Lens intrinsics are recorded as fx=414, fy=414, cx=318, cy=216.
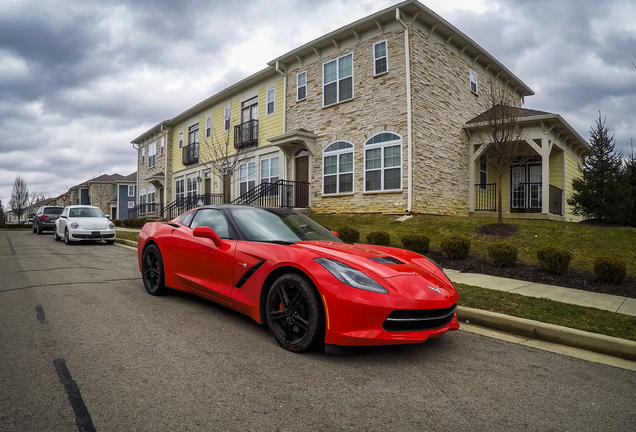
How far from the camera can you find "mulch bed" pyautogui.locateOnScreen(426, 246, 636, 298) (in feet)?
21.8

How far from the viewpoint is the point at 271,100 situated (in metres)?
20.0

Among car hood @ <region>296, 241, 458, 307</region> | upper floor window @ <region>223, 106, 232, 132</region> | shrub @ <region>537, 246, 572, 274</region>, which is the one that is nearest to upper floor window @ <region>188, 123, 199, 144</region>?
upper floor window @ <region>223, 106, 232, 132</region>

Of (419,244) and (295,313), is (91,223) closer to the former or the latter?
(419,244)

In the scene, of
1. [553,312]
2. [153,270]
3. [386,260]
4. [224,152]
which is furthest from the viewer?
[224,152]

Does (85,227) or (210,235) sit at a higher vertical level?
(210,235)

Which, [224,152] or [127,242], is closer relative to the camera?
[127,242]

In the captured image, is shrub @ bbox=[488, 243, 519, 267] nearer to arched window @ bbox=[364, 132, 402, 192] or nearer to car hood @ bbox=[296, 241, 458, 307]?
car hood @ bbox=[296, 241, 458, 307]

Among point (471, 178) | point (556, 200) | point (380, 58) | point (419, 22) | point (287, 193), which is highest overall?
point (419, 22)

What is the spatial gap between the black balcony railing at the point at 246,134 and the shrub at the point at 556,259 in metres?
15.6

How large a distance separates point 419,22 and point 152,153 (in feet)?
77.4

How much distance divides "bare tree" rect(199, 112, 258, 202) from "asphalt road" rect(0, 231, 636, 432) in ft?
49.4

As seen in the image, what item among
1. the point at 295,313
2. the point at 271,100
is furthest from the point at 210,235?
the point at 271,100

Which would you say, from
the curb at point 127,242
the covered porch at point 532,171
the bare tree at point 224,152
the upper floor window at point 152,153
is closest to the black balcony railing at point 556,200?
the covered porch at point 532,171

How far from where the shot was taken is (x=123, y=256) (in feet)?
35.9
